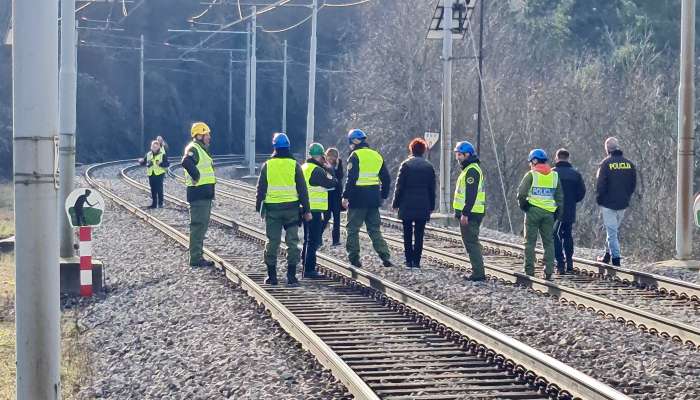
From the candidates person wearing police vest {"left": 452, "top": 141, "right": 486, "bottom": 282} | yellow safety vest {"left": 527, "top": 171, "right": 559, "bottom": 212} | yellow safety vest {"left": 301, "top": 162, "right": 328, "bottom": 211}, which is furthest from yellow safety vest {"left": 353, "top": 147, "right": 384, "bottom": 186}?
yellow safety vest {"left": 527, "top": 171, "right": 559, "bottom": 212}

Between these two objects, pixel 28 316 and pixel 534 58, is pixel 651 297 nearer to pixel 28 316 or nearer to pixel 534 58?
pixel 28 316

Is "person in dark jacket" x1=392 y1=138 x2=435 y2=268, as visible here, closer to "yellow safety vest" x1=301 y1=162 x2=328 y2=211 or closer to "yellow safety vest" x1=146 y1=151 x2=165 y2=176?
"yellow safety vest" x1=301 y1=162 x2=328 y2=211

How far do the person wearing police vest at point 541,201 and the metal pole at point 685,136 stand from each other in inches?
160

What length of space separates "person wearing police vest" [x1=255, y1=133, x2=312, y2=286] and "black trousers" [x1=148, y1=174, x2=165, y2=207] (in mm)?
13571

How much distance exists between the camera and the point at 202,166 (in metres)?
15.0

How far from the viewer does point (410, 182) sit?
15133 millimetres

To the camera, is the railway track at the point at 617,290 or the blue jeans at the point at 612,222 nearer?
the railway track at the point at 617,290

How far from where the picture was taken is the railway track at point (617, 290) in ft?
35.7

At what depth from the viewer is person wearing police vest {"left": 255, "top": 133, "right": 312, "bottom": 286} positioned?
13180 millimetres

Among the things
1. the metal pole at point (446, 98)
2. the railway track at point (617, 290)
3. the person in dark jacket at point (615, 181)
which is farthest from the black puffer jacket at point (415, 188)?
the metal pole at point (446, 98)

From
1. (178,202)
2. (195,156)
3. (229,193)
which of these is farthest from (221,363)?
(229,193)

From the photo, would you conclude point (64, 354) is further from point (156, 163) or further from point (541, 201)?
point (156, 163)

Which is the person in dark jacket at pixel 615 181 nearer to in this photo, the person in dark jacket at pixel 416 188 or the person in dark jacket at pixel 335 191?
the person in dark jacket at pixel 416 188

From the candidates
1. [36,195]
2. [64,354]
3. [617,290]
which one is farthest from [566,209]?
[36,195]
